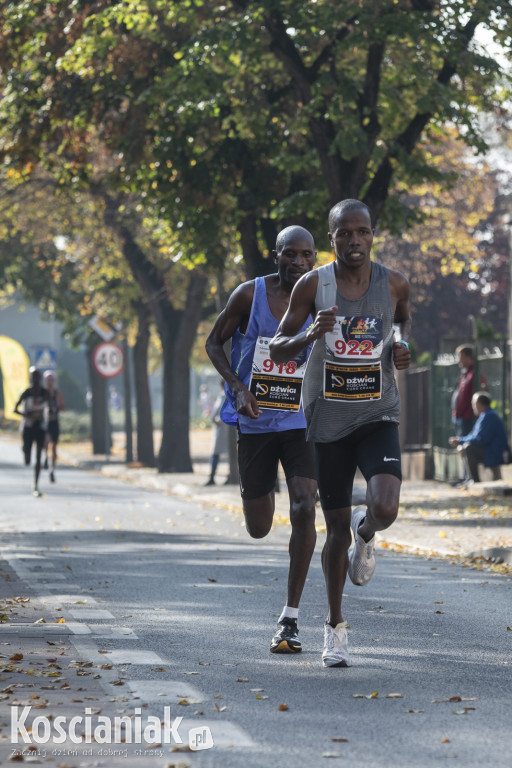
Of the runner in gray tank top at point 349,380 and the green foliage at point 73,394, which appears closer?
the runner in gray tank top at point 349,380

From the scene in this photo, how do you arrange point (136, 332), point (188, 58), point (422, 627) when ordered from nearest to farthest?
point (422, 627) → point (188, 58) → point (136, 332)

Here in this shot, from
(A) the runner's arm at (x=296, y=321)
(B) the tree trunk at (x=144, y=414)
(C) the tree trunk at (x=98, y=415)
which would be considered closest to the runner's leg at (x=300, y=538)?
(A) the runner's arm at (x=296, y=321)

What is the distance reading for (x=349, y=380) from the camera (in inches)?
256

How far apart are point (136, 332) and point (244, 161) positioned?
1544cm

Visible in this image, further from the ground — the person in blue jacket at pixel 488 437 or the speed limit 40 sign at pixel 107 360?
the speed limit 40 sign at pixel 107 360

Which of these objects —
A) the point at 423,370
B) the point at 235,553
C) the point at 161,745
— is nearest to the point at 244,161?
the point at 423,370

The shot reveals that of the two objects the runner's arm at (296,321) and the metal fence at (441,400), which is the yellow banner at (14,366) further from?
the runner's arm at (296,321)

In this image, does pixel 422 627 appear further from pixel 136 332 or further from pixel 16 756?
pixel 136 332

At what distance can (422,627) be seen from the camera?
8.07 m

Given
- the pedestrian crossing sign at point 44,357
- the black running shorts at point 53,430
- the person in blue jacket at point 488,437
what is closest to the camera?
the person in blue jacket at point 488,437

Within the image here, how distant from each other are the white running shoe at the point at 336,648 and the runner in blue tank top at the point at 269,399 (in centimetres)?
54

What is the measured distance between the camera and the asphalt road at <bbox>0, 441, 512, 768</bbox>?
5.04 m

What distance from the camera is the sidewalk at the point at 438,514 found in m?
13.0
